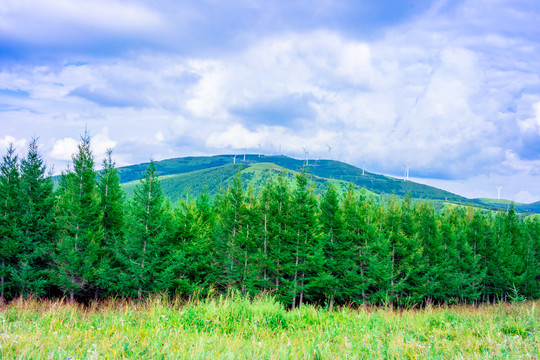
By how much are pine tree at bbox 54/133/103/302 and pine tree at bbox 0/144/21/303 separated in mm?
3166

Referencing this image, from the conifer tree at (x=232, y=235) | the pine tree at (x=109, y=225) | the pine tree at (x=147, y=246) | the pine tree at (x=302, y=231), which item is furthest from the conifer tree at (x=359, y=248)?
the pine tree at (x=109, y=225)

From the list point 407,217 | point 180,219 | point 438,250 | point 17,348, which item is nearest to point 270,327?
point 17,348

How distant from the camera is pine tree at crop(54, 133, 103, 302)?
25.8 meters

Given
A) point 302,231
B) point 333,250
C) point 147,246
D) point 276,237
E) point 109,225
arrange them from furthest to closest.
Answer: point 333,250, point 302,231, point 276,237, point 109,225, point 147,246

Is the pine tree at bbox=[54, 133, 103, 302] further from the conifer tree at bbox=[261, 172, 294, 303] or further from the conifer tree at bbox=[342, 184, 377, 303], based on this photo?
the conifer tree at bbox=[342, 184, 377, 303]

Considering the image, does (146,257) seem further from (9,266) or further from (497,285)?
(497,285)

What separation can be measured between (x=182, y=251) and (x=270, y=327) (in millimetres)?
22163

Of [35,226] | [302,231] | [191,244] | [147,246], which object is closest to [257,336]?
[147,246]

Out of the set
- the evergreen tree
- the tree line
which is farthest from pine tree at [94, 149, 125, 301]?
the evergreen tree

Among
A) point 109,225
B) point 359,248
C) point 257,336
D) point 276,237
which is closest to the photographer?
point 257,336

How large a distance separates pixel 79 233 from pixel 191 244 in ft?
30.4

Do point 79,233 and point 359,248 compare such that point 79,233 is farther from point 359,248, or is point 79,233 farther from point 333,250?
point 359,248

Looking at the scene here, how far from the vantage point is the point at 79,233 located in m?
26.9

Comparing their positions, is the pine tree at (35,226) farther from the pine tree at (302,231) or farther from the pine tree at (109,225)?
the pine tree at (302,231)
